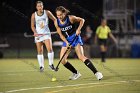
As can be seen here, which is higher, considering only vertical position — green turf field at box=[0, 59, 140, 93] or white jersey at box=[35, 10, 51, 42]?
white jersey at box=[35, 10, 51, 42]

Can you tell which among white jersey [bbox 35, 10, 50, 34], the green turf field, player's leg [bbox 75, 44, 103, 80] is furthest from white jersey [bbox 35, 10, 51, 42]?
player's leg [bbox 75, 44, 103, 80]

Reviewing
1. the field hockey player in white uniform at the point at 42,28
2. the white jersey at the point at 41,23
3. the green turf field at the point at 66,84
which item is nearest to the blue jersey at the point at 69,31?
the green turf field at the point at 66,84

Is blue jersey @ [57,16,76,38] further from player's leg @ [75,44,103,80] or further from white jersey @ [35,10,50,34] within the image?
white jersey @ [35,10,50,34]

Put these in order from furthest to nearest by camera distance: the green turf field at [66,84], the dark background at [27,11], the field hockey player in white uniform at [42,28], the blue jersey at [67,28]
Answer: the dark background at [27,11]
the field hockey player in white uniform at [42,28]
the blue jersey at [67,28]
the green turf field at [66,84]

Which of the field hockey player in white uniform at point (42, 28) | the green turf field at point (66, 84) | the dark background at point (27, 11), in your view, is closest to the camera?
the green turf field at point (66, 84)

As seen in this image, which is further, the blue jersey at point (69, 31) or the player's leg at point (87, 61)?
the blue jersey at point (69, 31)

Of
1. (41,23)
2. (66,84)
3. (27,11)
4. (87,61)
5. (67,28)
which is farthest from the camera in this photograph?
(27,11)

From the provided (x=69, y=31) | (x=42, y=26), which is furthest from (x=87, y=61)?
(x=42, y=26)

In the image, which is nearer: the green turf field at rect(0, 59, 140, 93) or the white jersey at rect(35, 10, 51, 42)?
the green turf field at rect(0, 59, 140, 93)

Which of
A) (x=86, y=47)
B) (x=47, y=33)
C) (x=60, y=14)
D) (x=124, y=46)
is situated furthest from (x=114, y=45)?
(x=60, y=14)

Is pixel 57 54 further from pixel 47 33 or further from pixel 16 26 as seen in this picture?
pixel 47 33

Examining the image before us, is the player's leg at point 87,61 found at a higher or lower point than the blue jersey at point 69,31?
lower

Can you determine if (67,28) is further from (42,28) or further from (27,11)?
(27,11)

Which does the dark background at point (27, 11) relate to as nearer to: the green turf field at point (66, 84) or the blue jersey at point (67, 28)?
the green turf field at point (66, 84)
